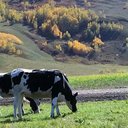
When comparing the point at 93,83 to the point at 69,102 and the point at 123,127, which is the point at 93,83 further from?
the point at 123,127

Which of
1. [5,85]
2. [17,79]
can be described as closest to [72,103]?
[17,79]

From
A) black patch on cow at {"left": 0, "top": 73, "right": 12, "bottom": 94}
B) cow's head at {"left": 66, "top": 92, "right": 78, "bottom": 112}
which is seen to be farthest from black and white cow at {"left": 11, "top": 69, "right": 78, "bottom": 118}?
cow's head at {"left": 66, "top": 92, "right": 78, "bottom": 112}

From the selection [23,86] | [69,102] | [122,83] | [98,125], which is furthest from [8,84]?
[122,83]

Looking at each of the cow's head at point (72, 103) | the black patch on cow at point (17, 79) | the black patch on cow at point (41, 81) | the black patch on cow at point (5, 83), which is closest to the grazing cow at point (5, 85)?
the black patch on cow at point (5, 83)

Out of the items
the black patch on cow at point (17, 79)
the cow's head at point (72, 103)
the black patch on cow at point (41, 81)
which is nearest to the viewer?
the black patch on cow at point (17, 79)

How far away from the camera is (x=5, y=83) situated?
2494 cm

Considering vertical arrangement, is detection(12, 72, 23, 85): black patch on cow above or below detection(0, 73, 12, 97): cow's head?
above

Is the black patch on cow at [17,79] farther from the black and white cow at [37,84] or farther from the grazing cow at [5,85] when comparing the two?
the grazing cow at [5,85]

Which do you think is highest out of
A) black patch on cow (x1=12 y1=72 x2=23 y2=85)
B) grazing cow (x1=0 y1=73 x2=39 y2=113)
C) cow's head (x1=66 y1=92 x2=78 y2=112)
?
black patch on cow (x1=12 y1=72 x2=23 y2=85)

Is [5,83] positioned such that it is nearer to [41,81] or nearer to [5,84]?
[5,84]

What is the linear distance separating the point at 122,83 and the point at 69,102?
4379cm

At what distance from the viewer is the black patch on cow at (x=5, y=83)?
24719 millimetres

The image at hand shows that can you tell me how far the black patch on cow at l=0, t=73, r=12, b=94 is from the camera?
81.1 feet

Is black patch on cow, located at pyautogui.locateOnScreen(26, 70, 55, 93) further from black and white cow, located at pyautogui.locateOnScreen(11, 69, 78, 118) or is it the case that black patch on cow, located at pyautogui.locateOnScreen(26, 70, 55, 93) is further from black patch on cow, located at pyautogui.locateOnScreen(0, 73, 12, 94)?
black patch on cow, located at pyautogui.locateOnScreen(0, 73, 12, 94)
